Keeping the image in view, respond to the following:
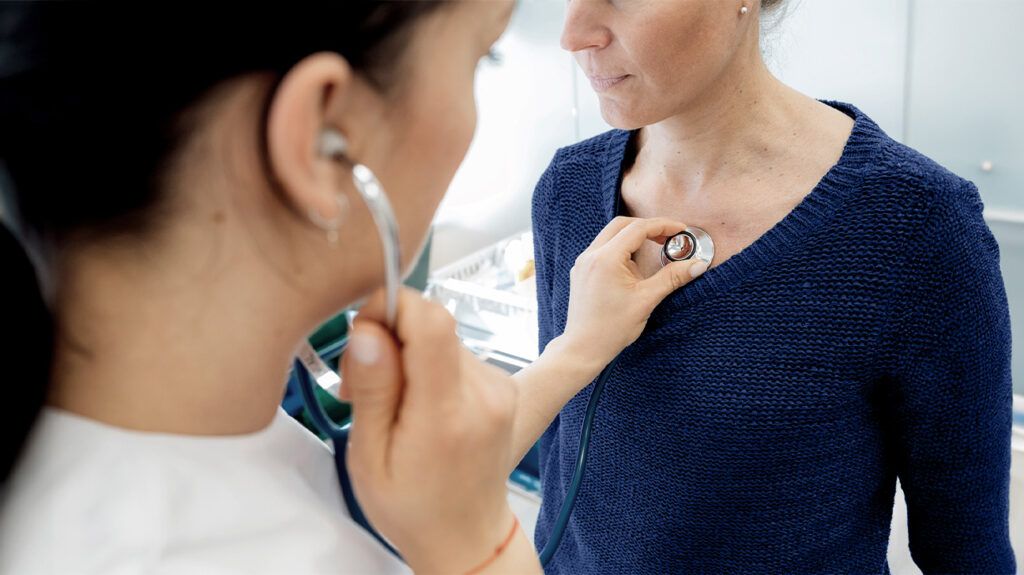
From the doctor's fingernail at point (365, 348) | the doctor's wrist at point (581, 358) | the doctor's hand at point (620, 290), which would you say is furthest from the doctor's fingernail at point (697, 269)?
the doctor's fingernail at point (365, 348)

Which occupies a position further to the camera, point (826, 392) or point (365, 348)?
point (826, 392)

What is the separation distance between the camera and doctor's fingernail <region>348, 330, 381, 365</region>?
1.71ft

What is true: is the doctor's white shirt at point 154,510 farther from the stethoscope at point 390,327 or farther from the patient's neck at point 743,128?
the patient's neck at point 743,128

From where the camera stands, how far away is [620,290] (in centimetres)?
89

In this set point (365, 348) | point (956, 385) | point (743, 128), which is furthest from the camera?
point (743, 128)

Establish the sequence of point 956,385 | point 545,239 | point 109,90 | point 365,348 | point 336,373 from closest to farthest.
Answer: point 109,90 → point 365,348 → point 336,373 → point 956,385 → point 545,239

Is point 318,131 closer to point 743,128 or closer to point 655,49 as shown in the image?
point 655,49

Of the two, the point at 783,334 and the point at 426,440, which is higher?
the point at 426,440

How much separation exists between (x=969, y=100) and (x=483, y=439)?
4.68ft

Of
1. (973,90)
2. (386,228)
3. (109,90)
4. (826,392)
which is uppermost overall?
(109,90)

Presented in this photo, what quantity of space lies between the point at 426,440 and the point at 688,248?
0.48 m

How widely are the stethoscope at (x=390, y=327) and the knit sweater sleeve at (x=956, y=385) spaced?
0.77ft

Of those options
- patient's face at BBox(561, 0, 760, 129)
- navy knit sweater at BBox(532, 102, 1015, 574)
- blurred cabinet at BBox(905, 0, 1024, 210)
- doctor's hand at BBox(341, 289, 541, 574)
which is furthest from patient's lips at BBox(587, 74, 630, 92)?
blurred cabinet at BBox(905, 0, 1024, 210)

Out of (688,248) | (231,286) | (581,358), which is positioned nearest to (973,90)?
(688,248)
